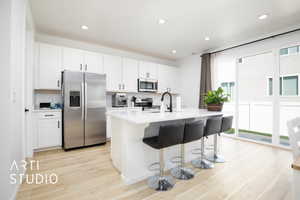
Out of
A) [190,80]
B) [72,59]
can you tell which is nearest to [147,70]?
[190,80]

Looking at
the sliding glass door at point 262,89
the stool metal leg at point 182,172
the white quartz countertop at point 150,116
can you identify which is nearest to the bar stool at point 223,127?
the white quartz countertop at point 150,116

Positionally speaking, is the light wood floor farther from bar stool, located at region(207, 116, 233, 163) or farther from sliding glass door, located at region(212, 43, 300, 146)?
sliding glass door, located at region(212, 43, 300, 146)

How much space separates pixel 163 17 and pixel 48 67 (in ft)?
8.90

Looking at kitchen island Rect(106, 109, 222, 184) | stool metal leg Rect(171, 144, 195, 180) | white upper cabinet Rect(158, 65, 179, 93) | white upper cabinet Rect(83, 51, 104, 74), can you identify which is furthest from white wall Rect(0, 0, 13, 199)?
white upper cabinet Rect(158, 65, 179, 93)

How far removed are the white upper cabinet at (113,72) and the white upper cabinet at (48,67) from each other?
3.64 ft

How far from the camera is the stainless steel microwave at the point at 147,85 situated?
4.41 meters

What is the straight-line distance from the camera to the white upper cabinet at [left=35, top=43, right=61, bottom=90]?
121 inches

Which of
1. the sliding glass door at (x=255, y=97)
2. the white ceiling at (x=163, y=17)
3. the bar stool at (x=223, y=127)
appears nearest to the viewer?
the white ceiling at (x=163, y=17)

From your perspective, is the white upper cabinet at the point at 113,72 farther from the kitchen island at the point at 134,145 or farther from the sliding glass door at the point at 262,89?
the sliding glass door at the point at 262,89

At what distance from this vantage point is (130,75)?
14.0 ft

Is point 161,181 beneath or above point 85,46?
beneath

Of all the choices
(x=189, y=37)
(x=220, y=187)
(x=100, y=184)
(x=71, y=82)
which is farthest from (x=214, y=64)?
(x=100, y=184)

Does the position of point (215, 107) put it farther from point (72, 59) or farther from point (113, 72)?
point (72, 59)

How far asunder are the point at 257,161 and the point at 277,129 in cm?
135
